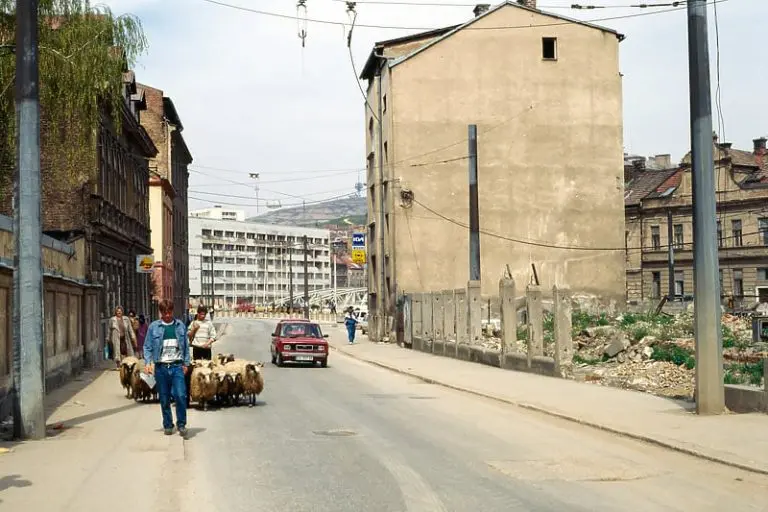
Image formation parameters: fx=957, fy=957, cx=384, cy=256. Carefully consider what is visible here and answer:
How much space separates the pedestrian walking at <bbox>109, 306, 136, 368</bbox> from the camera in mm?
27844

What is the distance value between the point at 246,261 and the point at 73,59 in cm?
15933

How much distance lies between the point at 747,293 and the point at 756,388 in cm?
5724

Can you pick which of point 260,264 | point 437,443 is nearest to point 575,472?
point 437,443

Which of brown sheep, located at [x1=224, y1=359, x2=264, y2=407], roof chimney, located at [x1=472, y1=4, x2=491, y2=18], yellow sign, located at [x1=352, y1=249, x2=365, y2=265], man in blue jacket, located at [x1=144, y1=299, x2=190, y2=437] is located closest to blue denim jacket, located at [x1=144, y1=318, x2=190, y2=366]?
man in blue jacket, located at [x1=144, y1=299, x2=190, y2=437]

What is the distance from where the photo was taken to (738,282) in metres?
69.3

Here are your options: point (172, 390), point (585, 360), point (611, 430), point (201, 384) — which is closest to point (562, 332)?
point (585, 360)

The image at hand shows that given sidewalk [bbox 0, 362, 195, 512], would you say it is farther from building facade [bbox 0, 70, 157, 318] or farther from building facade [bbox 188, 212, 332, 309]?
building facade [bbox 188, 212, 332, 309]

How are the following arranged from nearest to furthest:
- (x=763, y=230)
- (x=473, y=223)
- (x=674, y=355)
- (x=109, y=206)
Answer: (x=674, y=355), (x=109, y=206), (x=473, y=223), (x=763, y=230)

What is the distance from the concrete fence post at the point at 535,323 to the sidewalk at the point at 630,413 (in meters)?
0.71

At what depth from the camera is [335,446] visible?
12117mm

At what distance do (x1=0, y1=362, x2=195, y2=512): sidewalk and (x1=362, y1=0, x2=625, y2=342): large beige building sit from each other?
103 ft

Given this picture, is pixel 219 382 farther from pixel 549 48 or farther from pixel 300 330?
pixel 549 48

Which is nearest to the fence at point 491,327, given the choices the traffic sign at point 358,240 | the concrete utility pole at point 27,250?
the traffic sign at point 358,240

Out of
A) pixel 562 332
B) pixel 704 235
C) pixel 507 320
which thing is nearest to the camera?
pixel 704 235
